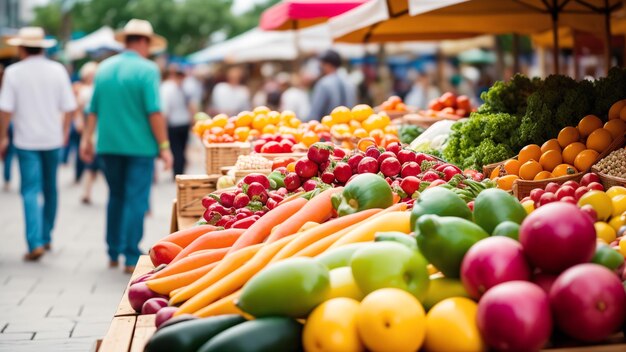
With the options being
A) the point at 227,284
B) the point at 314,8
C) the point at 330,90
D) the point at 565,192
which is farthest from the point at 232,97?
the point at 227,284

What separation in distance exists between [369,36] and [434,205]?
282 inches

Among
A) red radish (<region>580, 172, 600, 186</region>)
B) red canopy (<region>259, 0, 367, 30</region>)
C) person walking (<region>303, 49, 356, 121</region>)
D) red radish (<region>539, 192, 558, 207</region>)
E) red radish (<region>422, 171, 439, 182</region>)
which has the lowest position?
red radish (<region>539, 192, 558, 207</region>)

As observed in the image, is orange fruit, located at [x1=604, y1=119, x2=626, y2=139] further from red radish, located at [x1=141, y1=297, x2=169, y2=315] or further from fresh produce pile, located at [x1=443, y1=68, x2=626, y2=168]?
red radish, located at [x1=141, y1=297, x2=169, y2=315]

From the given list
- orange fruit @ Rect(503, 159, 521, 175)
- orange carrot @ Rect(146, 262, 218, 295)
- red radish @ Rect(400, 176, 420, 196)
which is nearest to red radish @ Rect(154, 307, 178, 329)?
orange carrot @ Rect(146, 262, 218, 295)

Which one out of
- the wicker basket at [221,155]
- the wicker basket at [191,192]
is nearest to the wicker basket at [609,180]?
the wicker basket at [191,192]

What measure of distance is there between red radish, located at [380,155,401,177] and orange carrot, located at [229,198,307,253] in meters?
0.65

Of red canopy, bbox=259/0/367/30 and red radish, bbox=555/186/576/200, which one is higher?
red canopy, bbox=259/0/367/30

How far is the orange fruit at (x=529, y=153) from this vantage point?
4.63 m

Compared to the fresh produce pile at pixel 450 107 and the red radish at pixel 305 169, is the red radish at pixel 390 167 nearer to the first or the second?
the red radish at pixel 305 169

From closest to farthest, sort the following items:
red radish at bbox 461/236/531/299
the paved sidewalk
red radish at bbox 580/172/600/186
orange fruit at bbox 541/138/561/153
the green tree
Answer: red radish at bbox 461/236/531/299, red radish at bbox 580/172/600/186, orange fruit at bbox 541/138/561/153, the paved sidewalk, the green tree

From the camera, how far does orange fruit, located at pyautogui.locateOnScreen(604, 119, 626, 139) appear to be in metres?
4.50

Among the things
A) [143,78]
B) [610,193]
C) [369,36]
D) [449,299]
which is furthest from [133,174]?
[449,299]

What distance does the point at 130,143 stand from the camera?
785 cm

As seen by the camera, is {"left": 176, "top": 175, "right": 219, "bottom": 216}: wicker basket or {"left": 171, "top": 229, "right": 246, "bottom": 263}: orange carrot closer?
{"left": 171, "top": 229, "right": 246, "bottom": 263}: orange carrot
